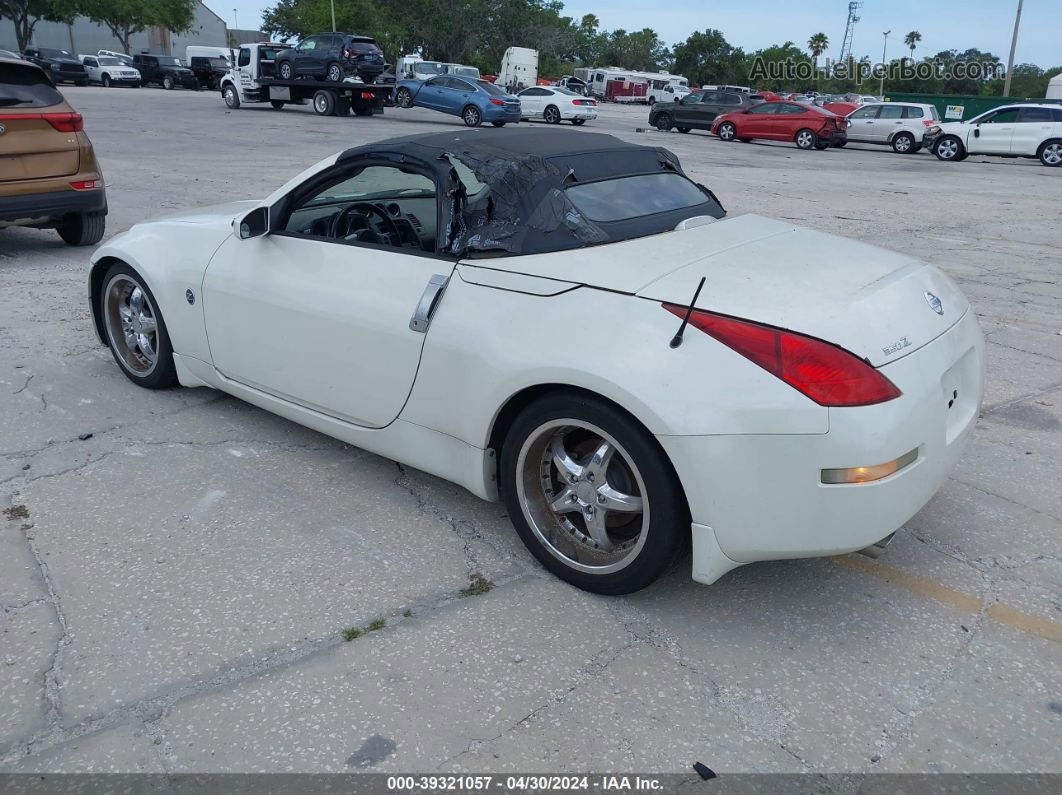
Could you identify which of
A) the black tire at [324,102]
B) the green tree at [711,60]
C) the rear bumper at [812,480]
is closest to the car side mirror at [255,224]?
the rear bumper at [812,480]

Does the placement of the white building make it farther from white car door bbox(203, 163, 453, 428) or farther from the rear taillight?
white car door bbox(203, 163, 453, 428)

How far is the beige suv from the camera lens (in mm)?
7027

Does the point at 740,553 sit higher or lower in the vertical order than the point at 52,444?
higher

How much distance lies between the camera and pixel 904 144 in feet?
87.6

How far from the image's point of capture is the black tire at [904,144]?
26.5 metres

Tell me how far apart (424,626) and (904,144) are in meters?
27.9

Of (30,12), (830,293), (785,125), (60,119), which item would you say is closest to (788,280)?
(830,293)

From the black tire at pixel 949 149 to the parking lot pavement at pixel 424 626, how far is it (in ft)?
74.7

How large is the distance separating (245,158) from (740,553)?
15.0m

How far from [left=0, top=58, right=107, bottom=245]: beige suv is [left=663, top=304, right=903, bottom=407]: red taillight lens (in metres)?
6.63

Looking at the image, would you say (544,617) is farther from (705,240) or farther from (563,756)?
(705,240)

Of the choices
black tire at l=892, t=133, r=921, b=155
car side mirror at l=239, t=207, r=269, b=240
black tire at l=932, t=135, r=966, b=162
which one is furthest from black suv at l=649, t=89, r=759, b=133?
car side mirror at l=239, t=207, r=269, b=240

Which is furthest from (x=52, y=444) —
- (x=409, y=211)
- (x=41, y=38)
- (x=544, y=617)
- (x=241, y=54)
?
(x=41, y=38)

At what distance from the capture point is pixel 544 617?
9.66ft
